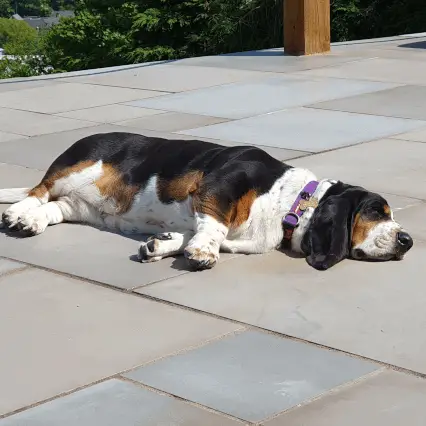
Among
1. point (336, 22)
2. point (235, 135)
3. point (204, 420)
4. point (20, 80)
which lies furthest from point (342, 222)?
point (336, 22)

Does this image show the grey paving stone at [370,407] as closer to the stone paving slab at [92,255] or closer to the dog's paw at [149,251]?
the stone paving slab at [92,255]

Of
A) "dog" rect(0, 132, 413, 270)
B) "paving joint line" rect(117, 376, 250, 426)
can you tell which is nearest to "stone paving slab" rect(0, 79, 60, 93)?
"dog" rect(0, 132, 413, 270)

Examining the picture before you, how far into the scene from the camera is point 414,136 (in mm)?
8547

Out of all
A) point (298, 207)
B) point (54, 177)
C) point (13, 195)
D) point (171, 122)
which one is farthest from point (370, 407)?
point (171, 122)

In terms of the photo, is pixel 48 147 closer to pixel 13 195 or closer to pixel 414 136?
pixel 13 195

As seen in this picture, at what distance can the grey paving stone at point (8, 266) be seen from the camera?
17.6 feet

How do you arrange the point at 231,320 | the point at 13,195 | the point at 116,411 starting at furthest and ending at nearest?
1. the point at 13,195
2. the point at 231,320
3. the point at 116,411

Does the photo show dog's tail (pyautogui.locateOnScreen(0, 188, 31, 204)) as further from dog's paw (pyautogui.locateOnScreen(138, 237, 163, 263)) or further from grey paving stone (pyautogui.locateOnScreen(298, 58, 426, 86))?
grey paving stone (pyautogui.locateOnScreen(298, 58, 426, 86))

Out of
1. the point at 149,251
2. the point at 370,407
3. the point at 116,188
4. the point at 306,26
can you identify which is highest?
the point at 306,26

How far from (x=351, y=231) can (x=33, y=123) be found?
4950 mm

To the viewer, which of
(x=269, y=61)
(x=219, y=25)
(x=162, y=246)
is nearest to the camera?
(x=162, y=246)

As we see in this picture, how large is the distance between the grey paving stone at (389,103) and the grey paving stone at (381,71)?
64 cm

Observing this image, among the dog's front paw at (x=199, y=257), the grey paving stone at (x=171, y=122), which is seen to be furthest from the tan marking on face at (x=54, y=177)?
the grey paving stone at (x=171, y=122)

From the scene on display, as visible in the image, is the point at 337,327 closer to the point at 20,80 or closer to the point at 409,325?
the point at 409,325
